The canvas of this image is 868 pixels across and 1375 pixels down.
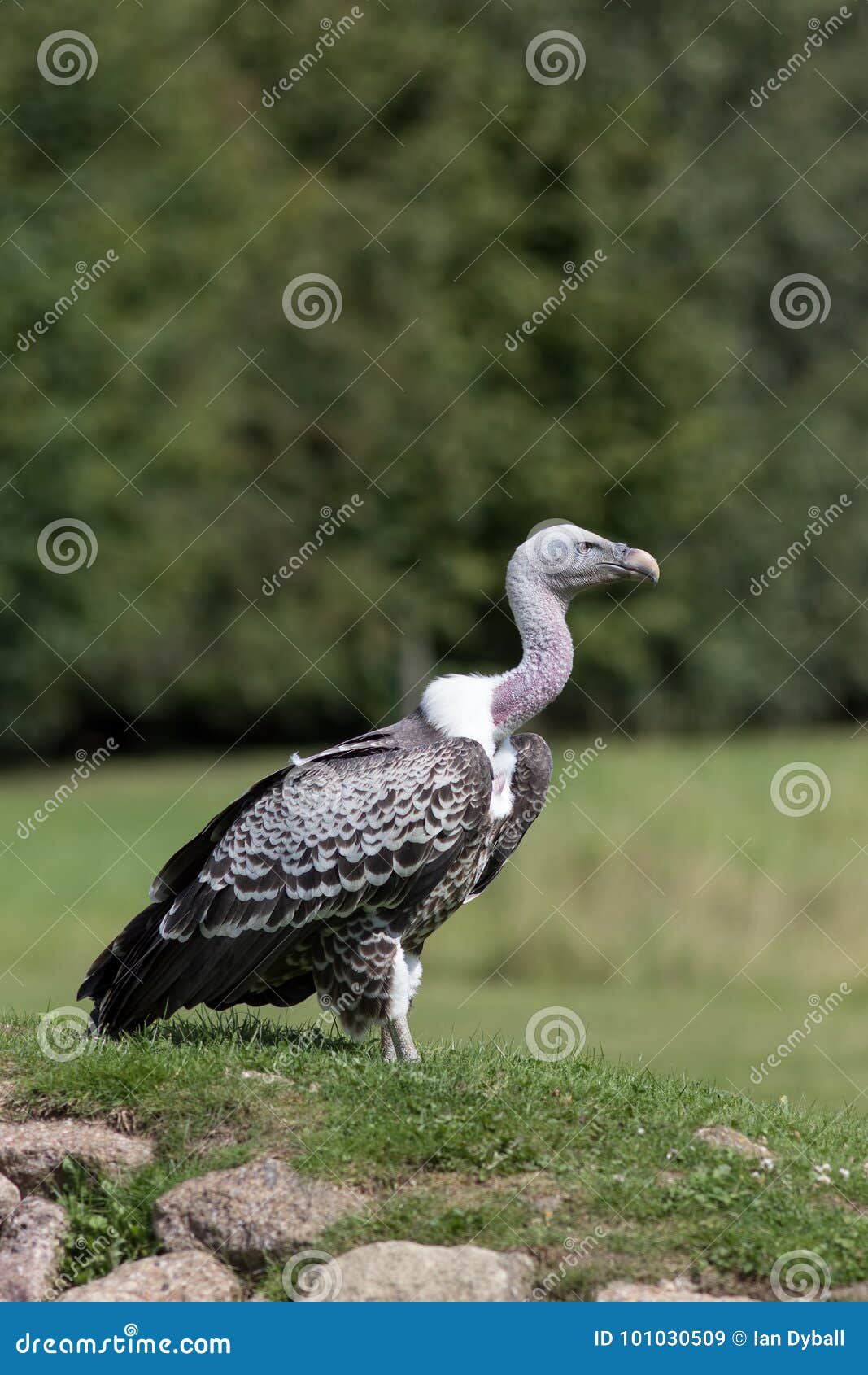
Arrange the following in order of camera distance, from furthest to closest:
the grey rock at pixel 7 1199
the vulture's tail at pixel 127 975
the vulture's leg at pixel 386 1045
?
the vulture's tail at pixel 127 975
the vulture's leg at pixel 386 1045
the grey rock at pixel 7 1199

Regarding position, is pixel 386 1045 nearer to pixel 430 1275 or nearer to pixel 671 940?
pixel 430 1275

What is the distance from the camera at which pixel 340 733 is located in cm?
4184

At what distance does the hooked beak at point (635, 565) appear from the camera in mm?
8695

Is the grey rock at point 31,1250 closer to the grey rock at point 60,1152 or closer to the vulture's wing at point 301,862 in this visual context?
the grey rock at point 60,1152

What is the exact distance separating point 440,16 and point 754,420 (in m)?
12.5

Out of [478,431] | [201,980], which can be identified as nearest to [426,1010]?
[201,980]

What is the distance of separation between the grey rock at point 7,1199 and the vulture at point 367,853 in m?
1.43

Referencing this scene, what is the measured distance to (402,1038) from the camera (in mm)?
8570

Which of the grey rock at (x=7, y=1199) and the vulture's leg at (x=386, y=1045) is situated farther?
the vulture's leg at (x=386, y=1045)

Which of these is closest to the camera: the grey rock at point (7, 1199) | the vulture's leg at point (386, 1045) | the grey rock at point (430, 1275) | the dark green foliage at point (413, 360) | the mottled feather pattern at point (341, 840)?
the grey rock at point (430, 1275)

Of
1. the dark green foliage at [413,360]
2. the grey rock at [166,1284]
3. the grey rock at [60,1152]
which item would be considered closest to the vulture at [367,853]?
the grey rock at [60,1152]

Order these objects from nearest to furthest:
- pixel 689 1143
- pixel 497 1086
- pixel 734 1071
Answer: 1. pixel 689 1143
2. pixel 497 1086
3. pixel 734 1071

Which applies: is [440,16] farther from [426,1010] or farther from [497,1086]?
[497,1086]

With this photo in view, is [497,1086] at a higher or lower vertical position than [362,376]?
lower
